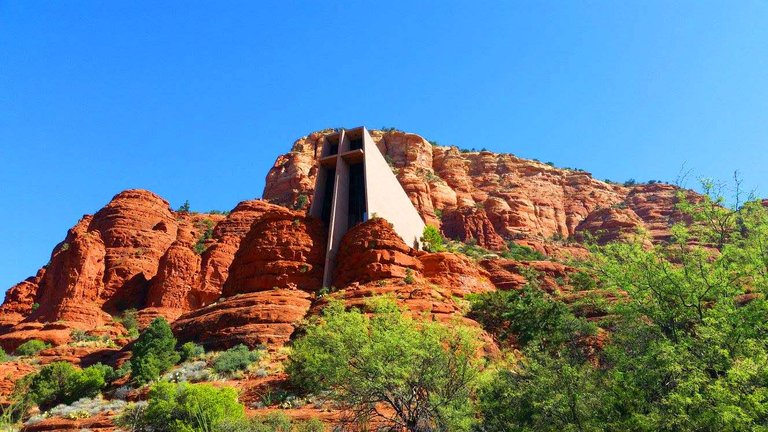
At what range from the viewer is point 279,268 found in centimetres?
3731

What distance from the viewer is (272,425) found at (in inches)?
723

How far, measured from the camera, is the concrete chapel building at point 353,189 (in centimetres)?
4169

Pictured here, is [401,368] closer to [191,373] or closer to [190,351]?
[191,373]

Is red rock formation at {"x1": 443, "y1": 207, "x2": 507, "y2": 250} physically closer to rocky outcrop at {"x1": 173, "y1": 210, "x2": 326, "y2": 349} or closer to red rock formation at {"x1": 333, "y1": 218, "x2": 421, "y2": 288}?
rocky outcrop at {"x1": 173, "y1": 210, "x2": 326, "y2": 349}

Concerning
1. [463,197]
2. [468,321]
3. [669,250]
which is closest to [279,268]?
[468,321]

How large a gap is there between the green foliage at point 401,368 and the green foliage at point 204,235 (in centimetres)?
4948

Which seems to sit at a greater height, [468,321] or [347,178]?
[347,178]

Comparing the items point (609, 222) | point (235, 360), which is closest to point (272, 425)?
point (235, 360)

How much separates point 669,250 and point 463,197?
3078 inches

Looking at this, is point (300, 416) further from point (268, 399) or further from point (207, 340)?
point (207, 340)

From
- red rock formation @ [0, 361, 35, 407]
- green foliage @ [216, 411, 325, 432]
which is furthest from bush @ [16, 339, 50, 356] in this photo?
green foliage @ [216, 411, 325, 432]

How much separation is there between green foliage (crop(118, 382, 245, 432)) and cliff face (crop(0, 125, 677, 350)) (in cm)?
814

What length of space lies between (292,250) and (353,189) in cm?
893

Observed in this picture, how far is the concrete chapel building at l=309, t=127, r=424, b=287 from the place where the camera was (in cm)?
4169
